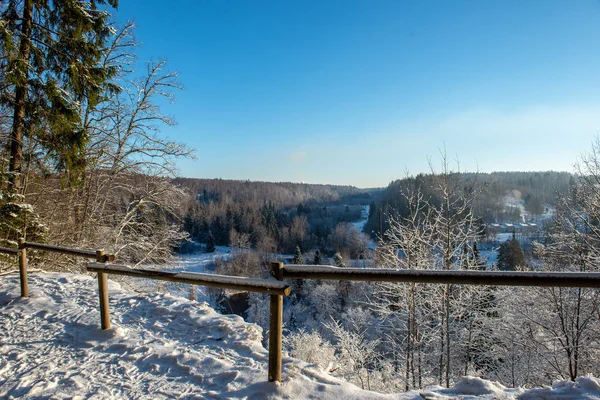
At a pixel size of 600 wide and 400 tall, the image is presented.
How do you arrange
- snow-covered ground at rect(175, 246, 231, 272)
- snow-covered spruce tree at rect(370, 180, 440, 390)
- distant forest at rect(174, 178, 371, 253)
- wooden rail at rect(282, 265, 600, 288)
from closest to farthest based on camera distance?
wooden rail at rect(282, 265, 600, 288), snow-covered spruce tree at rect(370, 180, 440, 390), snow-covered ground at rect(175, 246, 231, 272), distant forest at rect(174, 178, 371, 253)

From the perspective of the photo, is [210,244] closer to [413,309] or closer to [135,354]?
[413,309]

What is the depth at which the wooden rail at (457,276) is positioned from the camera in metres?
2.07

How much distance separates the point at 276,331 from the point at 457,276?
155 cm

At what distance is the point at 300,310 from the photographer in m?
34.8

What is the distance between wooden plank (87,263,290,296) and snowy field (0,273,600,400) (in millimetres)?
843

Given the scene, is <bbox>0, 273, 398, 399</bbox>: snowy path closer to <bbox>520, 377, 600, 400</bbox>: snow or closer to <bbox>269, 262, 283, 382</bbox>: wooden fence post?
<bbox>269, 262, 283, 382</bbox>: wooden fence post

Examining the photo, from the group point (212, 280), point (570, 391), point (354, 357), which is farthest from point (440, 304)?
point (212, 280)

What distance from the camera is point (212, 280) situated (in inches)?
119

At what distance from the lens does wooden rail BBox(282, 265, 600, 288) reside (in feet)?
6.79

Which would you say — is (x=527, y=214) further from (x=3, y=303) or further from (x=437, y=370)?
(x=3, y=303)

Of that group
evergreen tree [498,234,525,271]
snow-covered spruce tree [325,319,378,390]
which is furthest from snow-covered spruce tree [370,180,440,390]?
evergreen tree [498,234,525,271]

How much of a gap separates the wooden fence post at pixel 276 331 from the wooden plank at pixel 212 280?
100 mm

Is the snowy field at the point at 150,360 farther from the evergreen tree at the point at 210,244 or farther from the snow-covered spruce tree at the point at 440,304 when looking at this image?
the evergreen tree at the point at 210,244

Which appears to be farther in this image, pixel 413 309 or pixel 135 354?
pixel 413 309
